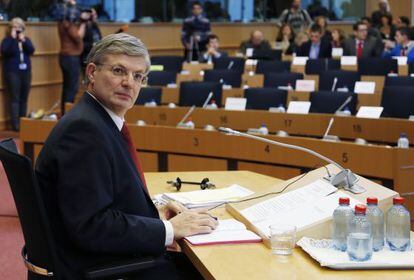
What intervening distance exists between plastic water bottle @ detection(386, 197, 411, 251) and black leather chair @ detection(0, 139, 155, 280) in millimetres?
803

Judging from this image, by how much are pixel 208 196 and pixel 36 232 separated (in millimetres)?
1117

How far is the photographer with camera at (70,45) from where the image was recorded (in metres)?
11.6

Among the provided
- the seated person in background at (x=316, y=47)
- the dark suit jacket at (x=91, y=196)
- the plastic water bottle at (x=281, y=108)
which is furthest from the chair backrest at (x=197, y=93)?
the dark suit jacket at (x=91, y=196)

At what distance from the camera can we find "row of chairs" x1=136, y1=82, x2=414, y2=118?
7.14 metres

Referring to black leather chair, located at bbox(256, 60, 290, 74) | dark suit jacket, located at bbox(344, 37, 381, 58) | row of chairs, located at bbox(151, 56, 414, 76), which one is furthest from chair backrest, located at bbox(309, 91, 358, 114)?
dark suit jacket, located at bbox(344, 37, 381, 58)

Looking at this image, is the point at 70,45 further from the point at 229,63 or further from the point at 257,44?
the point at 257,44

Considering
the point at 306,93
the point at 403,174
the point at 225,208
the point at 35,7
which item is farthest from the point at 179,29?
the point at 225,208

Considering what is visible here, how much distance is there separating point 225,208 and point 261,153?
270cm

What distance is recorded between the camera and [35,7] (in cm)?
1217

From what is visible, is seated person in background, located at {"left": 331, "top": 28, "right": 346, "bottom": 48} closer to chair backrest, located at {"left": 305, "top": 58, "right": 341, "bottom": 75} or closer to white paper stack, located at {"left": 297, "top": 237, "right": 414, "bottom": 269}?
chair backrest, located at {"left": 305, "top": 58, "right": 341, "bottom": 75}

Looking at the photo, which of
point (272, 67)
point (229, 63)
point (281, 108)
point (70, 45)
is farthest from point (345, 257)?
point (70, 45)

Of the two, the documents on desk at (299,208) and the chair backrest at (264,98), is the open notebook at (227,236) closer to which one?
the documents on desk at (299,208)

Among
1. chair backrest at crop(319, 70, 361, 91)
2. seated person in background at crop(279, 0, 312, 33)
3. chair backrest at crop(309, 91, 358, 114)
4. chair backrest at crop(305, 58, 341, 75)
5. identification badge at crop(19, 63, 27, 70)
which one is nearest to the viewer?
chair backrest at crop(309, 91, 358, 114)

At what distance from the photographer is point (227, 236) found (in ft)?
9.05
